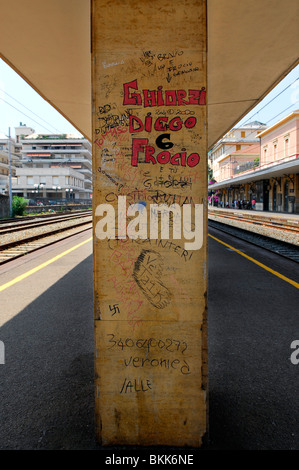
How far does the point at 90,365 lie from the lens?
10.0ft

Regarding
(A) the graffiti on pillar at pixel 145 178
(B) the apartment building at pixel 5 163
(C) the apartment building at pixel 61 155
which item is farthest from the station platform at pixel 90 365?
(C) the apartment building at pixel 61 155

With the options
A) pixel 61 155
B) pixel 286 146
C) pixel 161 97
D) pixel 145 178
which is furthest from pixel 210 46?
pixel 61 155

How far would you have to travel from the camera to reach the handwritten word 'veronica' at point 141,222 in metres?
2.03

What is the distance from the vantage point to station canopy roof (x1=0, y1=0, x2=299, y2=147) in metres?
4.05

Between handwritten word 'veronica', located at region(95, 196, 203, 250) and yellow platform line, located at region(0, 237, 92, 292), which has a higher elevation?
handwritten word 'veronica', located at region(95, 196, 203, 250)

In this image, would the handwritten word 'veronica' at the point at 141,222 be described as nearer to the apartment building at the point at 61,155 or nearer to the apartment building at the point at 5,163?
the apartment building at the point at 5,163

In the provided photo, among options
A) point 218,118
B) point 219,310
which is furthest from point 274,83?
point 219,310

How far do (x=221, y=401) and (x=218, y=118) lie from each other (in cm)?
→ 866

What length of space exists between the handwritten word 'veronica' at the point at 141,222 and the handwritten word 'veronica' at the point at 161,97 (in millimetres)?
642

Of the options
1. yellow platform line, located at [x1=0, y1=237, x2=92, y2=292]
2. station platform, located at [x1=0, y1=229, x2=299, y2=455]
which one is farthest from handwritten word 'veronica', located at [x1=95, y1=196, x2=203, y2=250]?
yellow platform line, located at [x1=0, y1=237, x2=92, y2=292]

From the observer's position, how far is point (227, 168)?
227 feet

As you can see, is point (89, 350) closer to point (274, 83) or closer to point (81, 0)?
point (81, 0)

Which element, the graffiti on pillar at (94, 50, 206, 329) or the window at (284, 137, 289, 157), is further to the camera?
the window at (284, 137, 289, 157)

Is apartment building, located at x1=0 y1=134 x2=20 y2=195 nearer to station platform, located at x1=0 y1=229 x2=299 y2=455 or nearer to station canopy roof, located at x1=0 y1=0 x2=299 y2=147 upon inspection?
station canopy roof, located at x1=0 y1=0 x2=299 y2=147
